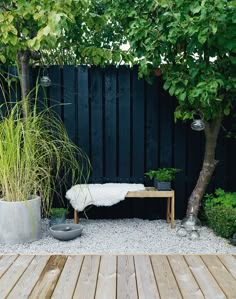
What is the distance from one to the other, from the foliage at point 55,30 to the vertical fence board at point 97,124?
239 mm

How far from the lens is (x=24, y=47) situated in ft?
12.4

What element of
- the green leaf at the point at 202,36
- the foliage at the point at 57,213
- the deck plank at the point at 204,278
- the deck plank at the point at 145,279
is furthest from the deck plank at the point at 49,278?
the green leaf at the point at 202,36

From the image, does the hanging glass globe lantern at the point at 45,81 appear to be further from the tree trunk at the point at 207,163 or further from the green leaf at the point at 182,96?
the tree trunk at the point at 207,163

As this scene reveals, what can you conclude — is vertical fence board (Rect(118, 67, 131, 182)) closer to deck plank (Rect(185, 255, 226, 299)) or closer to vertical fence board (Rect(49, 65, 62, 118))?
vertical fence board (Rect(49, 65, 62, 118))

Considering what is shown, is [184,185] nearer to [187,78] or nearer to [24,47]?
[187,78]

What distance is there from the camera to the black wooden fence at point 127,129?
14.4 feet

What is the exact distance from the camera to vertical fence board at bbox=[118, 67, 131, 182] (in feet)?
14.4

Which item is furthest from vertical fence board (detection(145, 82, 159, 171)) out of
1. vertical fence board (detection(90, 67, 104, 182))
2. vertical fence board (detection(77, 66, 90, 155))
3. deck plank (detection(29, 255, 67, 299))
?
deck plank (detection(29, 255, 67, 299))

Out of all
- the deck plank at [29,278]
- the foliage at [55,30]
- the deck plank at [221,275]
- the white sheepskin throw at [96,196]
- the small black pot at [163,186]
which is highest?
the foliage at [55,30]

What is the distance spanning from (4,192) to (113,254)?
114cm

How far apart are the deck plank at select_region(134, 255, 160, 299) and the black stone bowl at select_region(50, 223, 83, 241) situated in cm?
69

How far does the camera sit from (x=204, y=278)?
2.81 meters

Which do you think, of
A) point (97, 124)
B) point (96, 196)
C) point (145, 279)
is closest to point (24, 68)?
point (97, 124)

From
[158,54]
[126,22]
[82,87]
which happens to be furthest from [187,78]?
[82,87]
